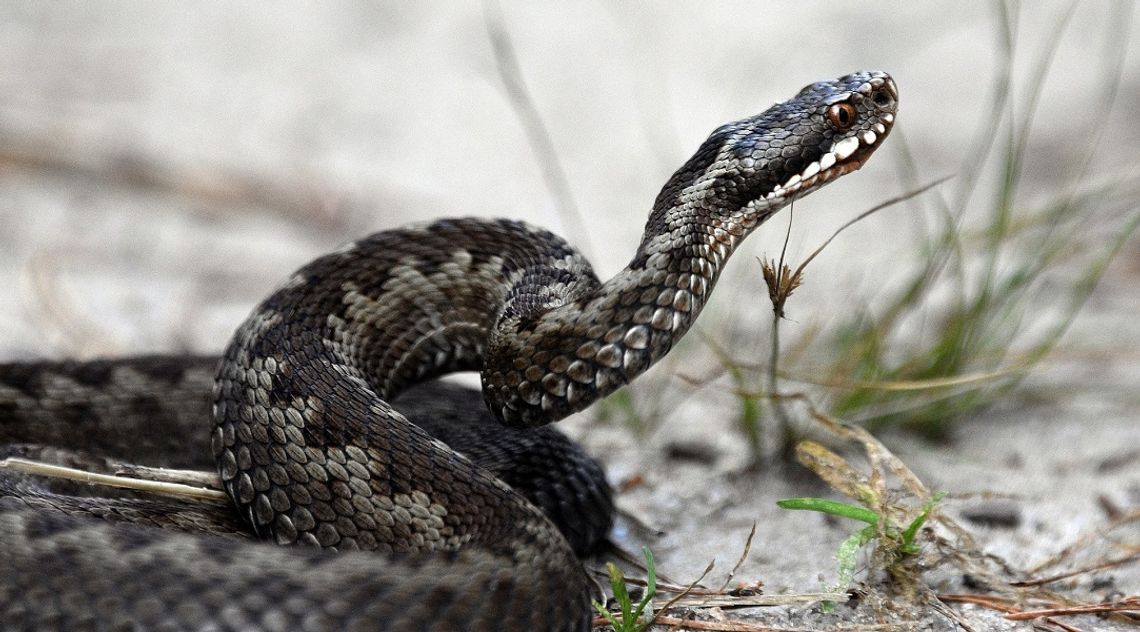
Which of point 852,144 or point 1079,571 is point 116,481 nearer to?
point 852,144

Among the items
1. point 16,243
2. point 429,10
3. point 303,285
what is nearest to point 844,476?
point 303,285

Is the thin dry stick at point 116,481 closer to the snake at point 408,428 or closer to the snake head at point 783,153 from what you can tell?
the snake at point 408,428

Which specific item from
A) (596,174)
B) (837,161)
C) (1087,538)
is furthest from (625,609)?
(596,174)

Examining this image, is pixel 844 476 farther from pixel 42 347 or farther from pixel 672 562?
pixel 42 347

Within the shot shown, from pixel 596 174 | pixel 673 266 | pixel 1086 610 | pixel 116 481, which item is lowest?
pixel 1086 610

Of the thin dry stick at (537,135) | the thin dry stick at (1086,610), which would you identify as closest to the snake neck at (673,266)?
the thin dry stick at (1086,610)

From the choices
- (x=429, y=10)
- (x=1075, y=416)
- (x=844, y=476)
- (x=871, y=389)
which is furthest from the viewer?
(x=429, y=10)
